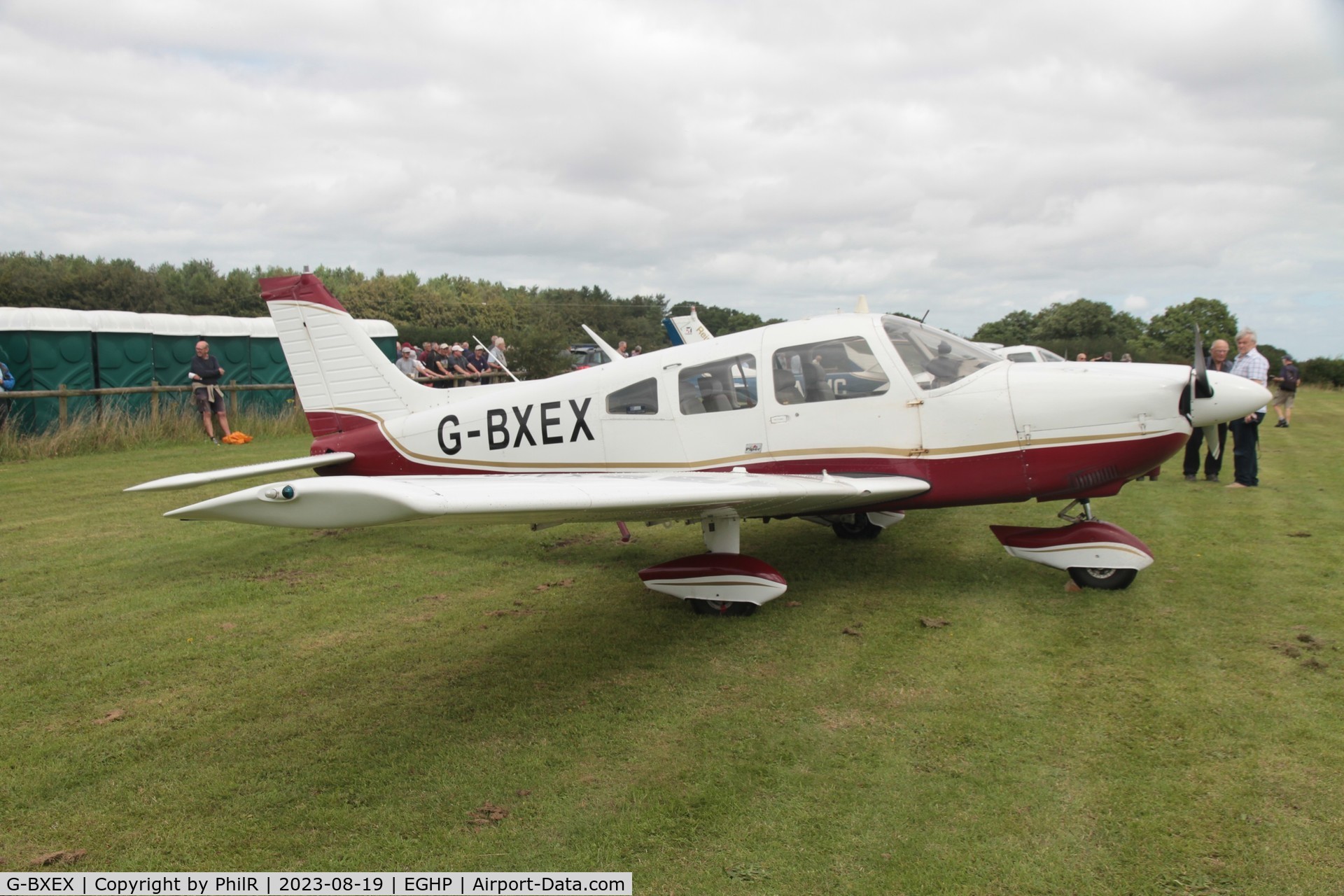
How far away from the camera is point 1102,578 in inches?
233

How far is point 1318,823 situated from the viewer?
2.99m

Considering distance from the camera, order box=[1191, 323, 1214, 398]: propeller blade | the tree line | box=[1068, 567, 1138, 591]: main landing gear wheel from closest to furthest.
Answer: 1. box=[1191, 323, 1214, 398]: propeller blade
2. box=[1068, 567, 1138, 591]: main landing gear wheel
3. the tree line

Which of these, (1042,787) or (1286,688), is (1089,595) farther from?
(1042,787)

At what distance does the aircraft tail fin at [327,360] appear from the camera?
26.1 feet

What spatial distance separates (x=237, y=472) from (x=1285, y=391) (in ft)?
68.9

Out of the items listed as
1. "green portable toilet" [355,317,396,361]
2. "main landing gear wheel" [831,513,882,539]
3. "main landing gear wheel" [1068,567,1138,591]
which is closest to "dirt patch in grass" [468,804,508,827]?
"main landing gear wheel" [1068,567,1138,591]

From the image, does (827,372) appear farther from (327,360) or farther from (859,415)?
(327,360)

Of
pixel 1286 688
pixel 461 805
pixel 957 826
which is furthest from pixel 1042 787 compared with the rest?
pixel 461 805

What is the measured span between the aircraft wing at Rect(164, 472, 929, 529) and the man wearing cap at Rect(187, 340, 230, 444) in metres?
12.2

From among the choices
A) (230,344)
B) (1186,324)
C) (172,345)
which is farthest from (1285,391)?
(1186,324)

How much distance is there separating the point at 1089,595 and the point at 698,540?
353cm

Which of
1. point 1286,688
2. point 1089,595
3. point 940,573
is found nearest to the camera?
point 1286,688

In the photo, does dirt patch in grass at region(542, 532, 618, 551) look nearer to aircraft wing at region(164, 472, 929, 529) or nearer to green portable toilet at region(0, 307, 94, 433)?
aircraft wing at region(164, 472, 929, 529)

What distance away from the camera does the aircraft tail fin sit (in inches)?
313
